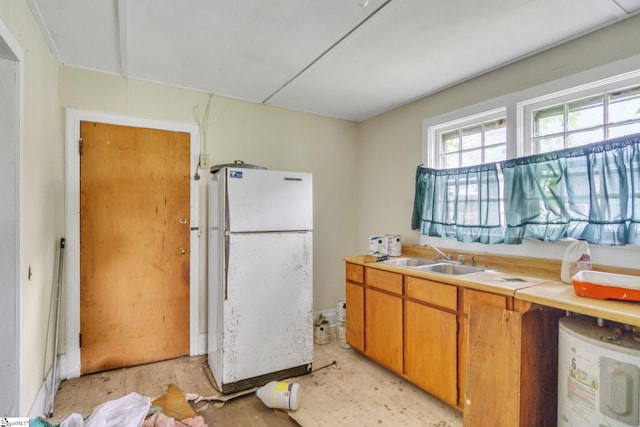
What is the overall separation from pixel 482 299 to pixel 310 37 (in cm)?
197

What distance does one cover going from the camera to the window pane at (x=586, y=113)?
1950mm

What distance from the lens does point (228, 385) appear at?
2262mm

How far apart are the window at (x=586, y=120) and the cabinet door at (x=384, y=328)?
158cm

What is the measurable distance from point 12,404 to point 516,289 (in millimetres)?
2659

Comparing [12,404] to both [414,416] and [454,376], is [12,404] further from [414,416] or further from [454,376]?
[454,376]

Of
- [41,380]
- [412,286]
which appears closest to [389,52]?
[412,286]

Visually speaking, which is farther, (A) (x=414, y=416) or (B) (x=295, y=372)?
(B) (x=295, y=372)

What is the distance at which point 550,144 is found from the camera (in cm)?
220

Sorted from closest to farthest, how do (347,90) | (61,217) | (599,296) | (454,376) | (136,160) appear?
(599,296)
(454,376)
(61,217)
(136,160)
(347,90)

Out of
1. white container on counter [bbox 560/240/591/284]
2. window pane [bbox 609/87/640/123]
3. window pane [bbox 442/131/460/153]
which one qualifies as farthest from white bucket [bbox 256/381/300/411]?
window pane [bbox 609/87/640/123]

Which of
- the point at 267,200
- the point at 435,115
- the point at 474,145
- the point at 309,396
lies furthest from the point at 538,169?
the point at 309,396

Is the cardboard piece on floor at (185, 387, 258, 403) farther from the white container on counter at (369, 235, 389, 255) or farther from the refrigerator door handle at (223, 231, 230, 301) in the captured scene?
the white container on counter at (369, 235, 389, 255)

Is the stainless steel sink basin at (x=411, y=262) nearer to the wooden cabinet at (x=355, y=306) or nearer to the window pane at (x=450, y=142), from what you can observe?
the wooden cabinet at (x=355, y=306)

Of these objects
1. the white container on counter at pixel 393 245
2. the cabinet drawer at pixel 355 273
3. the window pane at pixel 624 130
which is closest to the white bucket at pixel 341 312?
the cabinet drawer at pixel 355 273
